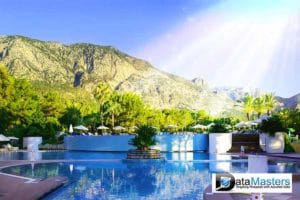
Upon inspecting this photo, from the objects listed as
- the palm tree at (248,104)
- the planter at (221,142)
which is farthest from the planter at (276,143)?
the palm tree at (248,104)

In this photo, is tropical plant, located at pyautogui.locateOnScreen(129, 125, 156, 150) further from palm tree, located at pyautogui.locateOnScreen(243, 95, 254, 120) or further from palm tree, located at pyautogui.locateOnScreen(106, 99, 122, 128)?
palm tree, located at pyautogui.locateOnScreen(243, 95, 254, 120)

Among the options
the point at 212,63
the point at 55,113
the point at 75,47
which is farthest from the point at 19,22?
the point at 55,113

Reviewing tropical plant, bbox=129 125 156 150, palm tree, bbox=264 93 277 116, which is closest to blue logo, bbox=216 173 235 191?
tropical plant, bbox=129 125 156 150

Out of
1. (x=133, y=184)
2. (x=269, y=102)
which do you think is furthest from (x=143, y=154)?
(x=269, y=102)

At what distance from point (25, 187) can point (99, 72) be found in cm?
10255

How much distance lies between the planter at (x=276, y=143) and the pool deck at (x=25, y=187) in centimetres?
1705

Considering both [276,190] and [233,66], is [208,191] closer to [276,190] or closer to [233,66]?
[276,190]

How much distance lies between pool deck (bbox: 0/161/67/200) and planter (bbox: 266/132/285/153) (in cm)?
1705

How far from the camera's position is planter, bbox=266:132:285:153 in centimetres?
2842

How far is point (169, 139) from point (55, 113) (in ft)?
65.5

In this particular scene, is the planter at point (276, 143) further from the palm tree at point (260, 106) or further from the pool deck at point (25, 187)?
the palm tree at point (260, 106)

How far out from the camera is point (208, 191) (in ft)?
36.2

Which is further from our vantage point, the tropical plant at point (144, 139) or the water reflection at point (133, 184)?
the tropical plant at point (144, 139)

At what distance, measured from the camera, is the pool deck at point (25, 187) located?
34.8 feet
